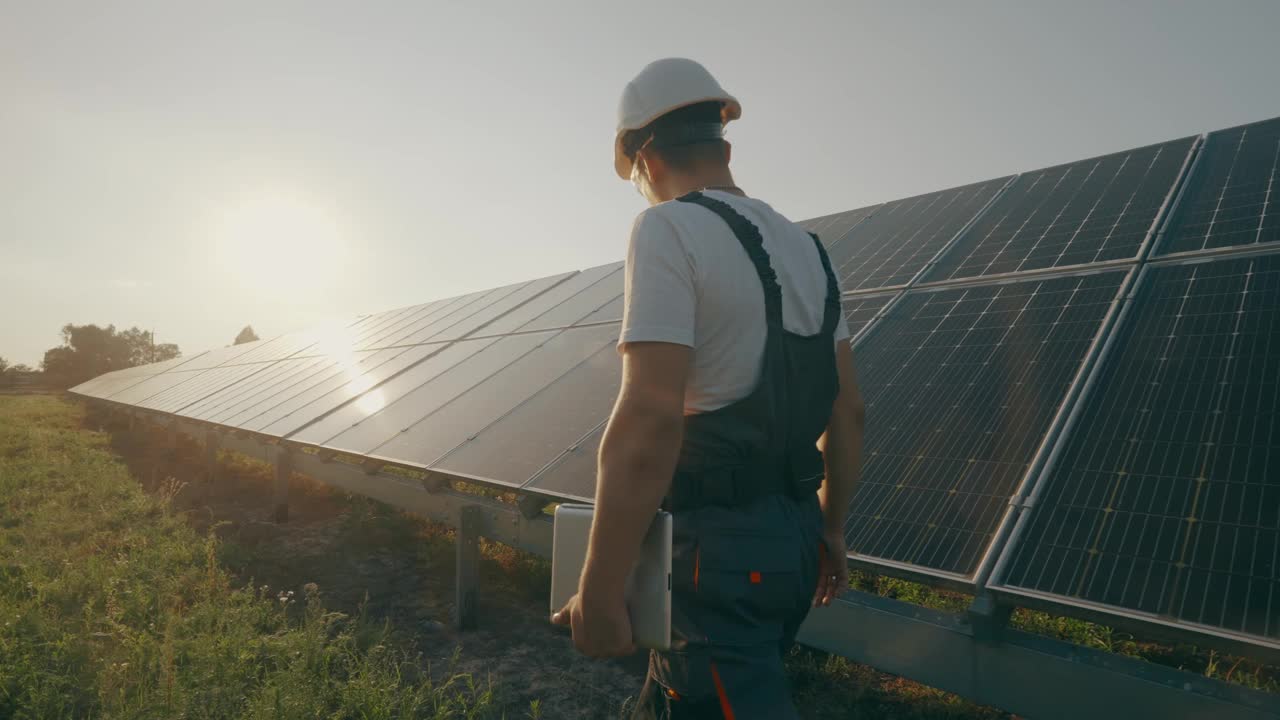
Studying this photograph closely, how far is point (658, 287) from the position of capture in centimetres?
146

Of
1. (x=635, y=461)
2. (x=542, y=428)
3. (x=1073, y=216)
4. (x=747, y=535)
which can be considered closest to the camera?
(x=635, y=461)

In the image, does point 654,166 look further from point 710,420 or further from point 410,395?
point 410,395

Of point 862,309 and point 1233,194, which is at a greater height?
point 1233,194

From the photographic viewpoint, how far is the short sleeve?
143 cm

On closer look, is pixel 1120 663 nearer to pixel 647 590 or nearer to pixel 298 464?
pixel 647 590

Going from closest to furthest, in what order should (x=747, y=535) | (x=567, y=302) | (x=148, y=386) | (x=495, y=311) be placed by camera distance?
(x=747, y=535) → (x=567, y=302) → (x=495, y=311) → (x=148, y=386)

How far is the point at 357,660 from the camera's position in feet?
14.6

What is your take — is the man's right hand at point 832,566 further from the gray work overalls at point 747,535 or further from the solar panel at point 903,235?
the solar panel at point 903,235

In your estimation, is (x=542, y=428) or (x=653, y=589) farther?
(x=542, y=428)

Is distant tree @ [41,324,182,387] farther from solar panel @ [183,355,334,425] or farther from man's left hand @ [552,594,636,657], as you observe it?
man's left hand @ [552,594,636,657]

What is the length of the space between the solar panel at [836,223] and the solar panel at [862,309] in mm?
2380

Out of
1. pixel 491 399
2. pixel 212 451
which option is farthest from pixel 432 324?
pixel 491 399

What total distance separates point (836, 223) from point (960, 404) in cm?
564

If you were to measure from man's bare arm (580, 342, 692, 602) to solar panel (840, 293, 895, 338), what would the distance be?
394 centimetres
